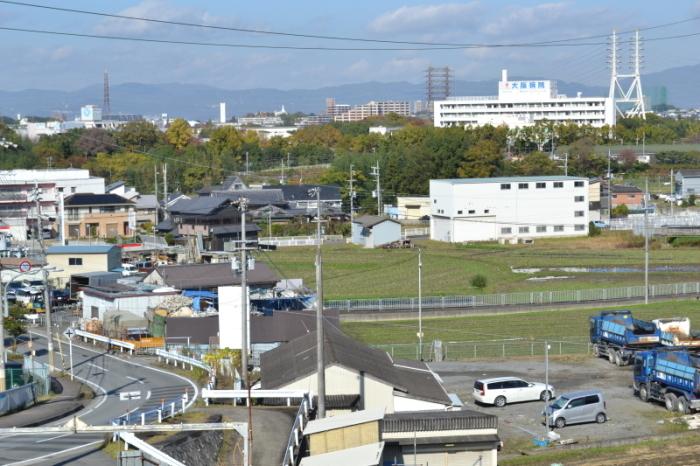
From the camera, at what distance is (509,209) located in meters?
43.6

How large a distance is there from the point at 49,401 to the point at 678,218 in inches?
1383

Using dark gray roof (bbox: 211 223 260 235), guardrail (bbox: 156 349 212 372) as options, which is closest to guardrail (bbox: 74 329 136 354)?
guardrail (bbox: 156 349 212 372)

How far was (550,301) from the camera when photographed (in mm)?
28625

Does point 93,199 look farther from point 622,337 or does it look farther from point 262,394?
point 262,394

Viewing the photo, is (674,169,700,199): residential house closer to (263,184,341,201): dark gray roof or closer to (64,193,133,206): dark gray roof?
(263,184,341,201): dark gray roof

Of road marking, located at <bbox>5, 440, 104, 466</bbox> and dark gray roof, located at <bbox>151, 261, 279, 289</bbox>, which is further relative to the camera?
dark gray roof, located at <bbox>151, 261, 279, 289</bbox>

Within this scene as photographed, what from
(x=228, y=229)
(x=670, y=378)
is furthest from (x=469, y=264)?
(x=670, y=378)

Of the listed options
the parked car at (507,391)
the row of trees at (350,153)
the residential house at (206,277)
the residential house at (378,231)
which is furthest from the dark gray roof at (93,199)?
the parked car at (507,391)

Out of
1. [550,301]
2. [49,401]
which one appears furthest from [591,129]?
[49,401]

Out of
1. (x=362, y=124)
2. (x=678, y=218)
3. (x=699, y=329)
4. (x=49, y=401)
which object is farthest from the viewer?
(x=362, y=124)

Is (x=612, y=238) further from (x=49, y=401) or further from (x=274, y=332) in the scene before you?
(x=49, y=401)

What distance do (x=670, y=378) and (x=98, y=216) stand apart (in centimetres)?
3481

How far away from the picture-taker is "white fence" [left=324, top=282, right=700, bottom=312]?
92.8 ft

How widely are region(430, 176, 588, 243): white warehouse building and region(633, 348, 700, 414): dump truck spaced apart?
2517 centimetres
